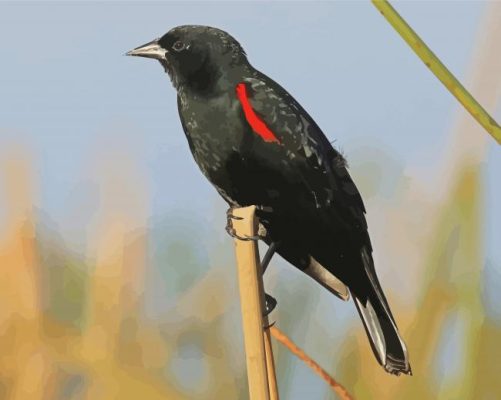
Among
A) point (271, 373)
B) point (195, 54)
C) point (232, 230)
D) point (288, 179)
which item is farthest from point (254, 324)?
point (195, 54)

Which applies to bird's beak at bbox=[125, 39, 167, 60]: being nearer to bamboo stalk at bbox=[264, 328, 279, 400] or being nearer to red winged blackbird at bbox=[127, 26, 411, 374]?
red winged blackbird at bbox=[127, 26, 411, 374]

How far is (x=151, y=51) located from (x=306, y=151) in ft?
1.06

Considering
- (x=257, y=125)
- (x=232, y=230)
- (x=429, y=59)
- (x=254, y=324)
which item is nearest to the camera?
(x=429, y=59)

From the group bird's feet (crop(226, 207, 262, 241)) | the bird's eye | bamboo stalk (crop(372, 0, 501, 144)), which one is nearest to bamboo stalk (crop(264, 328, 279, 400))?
bird's feet (crop(226, 207, 262, 241))

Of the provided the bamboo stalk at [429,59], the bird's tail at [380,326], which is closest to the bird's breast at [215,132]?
the bird's tail at [380,326]

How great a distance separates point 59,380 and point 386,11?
1.28 metres

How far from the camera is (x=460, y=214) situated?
1433 mm

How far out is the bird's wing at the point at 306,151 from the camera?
118 centimetres

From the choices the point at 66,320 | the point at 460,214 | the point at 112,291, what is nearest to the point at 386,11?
the point at 460,214

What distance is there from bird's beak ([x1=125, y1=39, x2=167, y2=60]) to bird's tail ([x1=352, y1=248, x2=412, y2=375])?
0.46 meters

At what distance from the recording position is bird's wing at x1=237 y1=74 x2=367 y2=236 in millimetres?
1177

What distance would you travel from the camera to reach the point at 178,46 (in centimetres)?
128

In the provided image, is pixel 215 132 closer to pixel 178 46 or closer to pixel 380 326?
pixel 178 46

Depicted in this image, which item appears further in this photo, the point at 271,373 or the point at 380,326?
the point at 380,326
